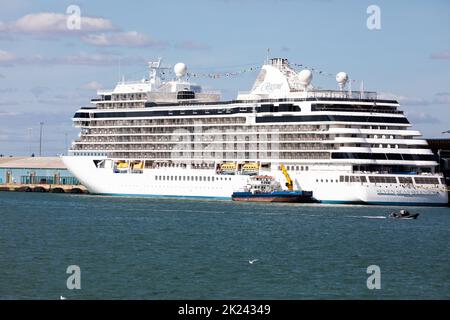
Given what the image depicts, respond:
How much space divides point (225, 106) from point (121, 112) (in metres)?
16.7

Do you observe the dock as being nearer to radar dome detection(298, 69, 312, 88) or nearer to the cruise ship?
the cruise ship

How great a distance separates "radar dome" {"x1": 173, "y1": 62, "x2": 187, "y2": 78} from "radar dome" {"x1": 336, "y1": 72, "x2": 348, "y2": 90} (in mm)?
25211

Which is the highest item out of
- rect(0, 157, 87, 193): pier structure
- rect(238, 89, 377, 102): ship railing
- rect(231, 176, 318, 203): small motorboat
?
rect(238, 89, 377, 102): ship railing

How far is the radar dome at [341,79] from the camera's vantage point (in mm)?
123625

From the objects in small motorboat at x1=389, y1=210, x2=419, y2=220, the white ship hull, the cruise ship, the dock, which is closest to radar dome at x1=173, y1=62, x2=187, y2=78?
the cruise ship

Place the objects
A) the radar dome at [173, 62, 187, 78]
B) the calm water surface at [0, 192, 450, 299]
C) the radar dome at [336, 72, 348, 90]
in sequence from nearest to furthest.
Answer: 1. the calm water surface at [0, 192, 450, 299]
2. the radar dome at [336, 72, 348, 90]
3. the radar dome at [173, 62, 187, 78]

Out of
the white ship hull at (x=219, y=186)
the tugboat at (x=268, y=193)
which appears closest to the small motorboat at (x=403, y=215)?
the white ship hull at (x=219, y=186)

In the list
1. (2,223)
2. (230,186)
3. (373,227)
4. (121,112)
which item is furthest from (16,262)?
(121,112)

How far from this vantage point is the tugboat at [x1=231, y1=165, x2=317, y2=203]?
115 meters

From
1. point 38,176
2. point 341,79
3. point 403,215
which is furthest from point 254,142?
point 38,176

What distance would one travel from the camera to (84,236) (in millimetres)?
73125

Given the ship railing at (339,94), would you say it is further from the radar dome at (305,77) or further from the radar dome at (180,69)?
the radar dome at (180,69)

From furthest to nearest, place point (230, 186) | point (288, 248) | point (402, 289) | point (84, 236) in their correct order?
1. point (230, 186)
2. point (84, 236)
3. point (288, 248)
4. point (402, 289)
